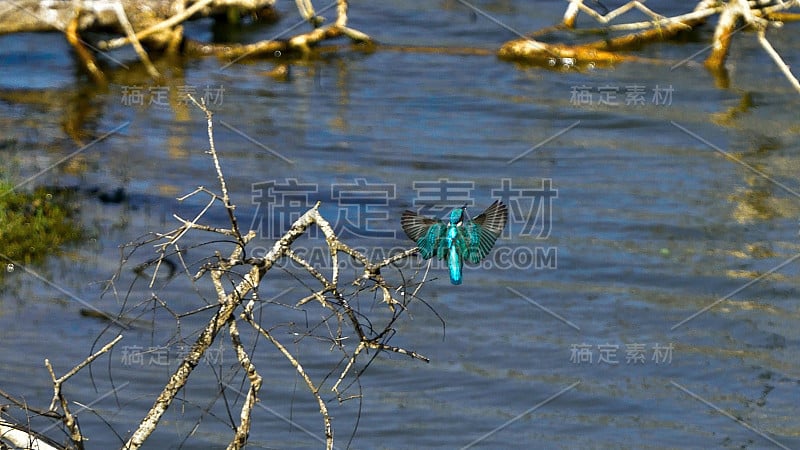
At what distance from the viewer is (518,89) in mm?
10602

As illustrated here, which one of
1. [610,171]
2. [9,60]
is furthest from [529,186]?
[9,60]

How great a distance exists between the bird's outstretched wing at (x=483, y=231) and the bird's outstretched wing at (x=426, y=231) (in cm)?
11

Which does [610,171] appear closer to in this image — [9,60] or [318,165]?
[318,165]

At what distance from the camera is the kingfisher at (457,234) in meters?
4.15

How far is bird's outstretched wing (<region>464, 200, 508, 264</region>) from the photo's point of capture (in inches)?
165

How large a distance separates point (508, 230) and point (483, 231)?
3.68m

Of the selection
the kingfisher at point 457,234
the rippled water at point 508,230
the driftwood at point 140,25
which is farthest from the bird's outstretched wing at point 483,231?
the driftwood at point 140,25

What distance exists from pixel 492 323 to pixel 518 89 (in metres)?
4.25

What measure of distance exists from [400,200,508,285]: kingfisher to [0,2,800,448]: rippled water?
3.83ft

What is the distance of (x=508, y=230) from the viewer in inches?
311

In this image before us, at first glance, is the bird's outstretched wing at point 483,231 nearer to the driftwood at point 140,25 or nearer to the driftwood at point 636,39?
the driftwood at point 140,25

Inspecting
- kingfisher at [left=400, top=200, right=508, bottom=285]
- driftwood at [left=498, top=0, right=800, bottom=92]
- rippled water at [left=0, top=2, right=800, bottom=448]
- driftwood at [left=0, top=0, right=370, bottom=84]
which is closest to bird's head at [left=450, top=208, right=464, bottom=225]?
kingfisher at [left=400, top=200, right=508, bottom=285]

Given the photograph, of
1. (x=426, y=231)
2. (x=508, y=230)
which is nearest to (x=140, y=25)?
(x=508, y=230)

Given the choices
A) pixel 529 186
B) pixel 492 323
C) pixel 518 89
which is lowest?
pixel 492 323
